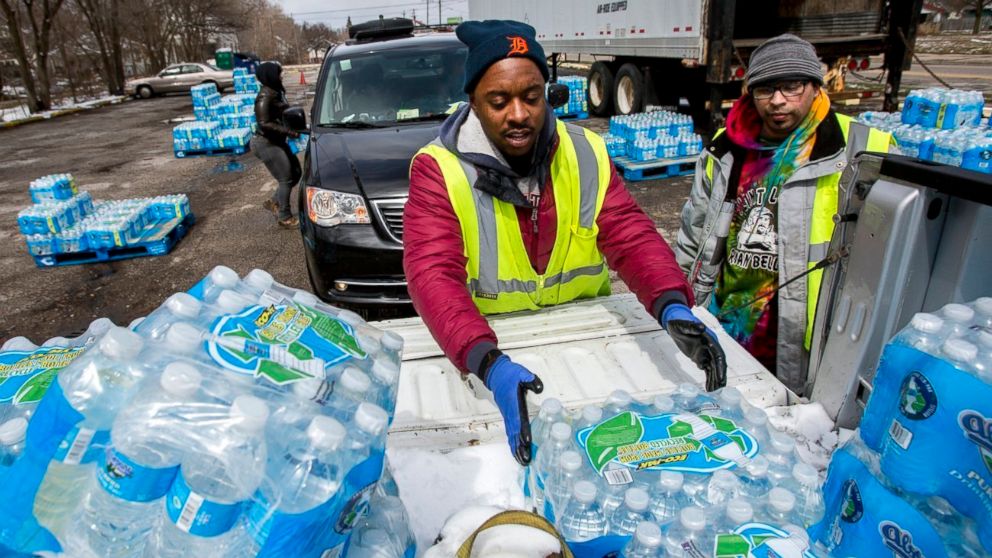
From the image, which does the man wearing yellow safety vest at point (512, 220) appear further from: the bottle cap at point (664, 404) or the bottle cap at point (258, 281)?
the bottle cap at point (258, 281)

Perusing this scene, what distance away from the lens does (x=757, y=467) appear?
137 cm

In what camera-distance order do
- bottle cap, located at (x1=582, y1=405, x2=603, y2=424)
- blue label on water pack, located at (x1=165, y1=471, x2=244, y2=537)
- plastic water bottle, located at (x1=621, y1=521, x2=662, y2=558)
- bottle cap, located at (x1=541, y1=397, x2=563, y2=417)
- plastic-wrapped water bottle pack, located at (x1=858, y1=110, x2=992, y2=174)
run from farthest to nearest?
plastic-wrapped water bottle pack, located at (x1=858, y1=110, x2=992, y2=174) → bottle cap, located at (x1=541, y1=397, x2=563, y2=417) → bottle cap, located at (x1=582, y1=405, x2=603, y2=424) → plastic water bottle, located at (x1=621, y1=521, x2=662, y2=558) → blue label on water pack, located at (x1=165, y1=471, x2=244, y2=537)

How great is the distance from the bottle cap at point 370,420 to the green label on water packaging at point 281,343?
13cm

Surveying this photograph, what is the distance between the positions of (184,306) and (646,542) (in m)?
1.08

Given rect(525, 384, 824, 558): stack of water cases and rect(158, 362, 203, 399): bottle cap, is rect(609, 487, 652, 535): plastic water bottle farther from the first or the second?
rect(158, 362, 203, 399): bottle cap

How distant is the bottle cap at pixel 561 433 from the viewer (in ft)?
4.99

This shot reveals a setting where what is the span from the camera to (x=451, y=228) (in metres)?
2.19

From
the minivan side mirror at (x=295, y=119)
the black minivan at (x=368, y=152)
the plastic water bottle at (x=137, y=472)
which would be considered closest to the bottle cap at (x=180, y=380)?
the plastic water bottle at (x=137, y=472)

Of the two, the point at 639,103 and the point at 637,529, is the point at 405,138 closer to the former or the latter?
the point at 637,529

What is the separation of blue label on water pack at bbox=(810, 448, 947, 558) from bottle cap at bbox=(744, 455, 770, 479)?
156 mm

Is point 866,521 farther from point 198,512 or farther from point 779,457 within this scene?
point 198,512

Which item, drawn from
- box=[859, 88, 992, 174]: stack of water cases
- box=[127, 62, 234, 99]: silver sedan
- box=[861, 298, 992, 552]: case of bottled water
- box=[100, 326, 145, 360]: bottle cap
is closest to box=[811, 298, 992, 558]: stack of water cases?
box=[861, 298, 992, 552]: case of bottled water

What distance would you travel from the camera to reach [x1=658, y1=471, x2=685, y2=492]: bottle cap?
4.32ft

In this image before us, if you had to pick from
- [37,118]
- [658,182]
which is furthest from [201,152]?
[37,118]
